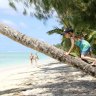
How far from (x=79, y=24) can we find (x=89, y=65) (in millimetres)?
6537

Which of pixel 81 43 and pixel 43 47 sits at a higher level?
pixel 81 43

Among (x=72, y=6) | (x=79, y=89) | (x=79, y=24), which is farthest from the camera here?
(x=79, y=89)

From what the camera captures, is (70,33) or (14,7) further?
(14,7)

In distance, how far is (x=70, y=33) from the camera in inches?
351

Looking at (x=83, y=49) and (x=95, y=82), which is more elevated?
(x=83, y=49)

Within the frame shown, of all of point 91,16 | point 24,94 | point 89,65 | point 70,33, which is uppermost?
point 91,16

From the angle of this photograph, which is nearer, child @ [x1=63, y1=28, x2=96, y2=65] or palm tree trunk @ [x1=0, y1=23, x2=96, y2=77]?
palm tree trunk @ [x1=0, y1=23, x2=96, y2=77]

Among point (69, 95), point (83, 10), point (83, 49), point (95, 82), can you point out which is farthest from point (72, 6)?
point (95, 82)

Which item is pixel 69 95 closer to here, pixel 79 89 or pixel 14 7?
pixel 79 89

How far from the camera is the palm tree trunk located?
8.39m

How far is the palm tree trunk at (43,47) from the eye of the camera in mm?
8391

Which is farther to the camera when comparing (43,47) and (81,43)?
(81,43)

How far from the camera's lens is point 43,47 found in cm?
837

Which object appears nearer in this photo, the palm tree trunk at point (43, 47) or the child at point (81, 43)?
the palm tree trunk at point (43, 47)
